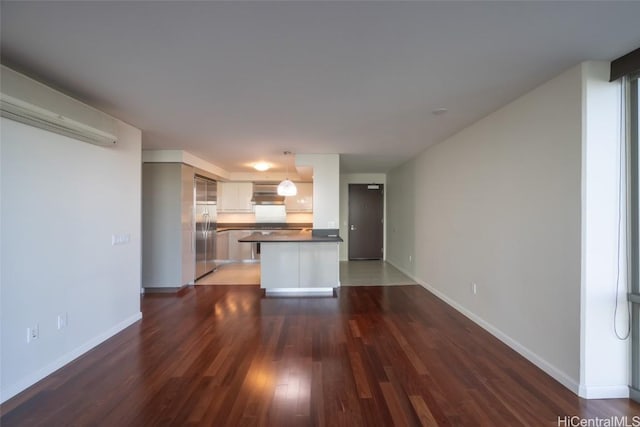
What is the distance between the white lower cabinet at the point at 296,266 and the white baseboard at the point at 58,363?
200 cm

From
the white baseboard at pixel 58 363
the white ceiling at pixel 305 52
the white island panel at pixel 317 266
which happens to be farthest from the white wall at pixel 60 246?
the white island panel at pixel 317 266

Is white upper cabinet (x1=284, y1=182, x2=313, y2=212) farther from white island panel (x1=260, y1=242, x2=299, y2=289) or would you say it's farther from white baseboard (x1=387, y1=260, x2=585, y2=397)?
white baseboard (x1=387, y1=260, x2=585, y2=397)

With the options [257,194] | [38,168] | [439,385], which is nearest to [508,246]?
[439,385]

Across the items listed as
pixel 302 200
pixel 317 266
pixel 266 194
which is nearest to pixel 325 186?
pixel 317 266

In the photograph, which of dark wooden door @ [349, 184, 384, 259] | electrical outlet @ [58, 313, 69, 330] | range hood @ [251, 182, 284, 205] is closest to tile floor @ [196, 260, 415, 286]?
dark wooden door @ [349, 184, 384, 259]

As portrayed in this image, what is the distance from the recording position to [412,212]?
5645mm

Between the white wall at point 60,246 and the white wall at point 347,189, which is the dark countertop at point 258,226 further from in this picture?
the white wall at point 60,246

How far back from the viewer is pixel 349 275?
6.05 meters

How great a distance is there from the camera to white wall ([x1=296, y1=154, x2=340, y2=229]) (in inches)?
199

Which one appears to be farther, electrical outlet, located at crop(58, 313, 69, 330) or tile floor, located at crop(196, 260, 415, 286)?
tile floor, located at crop(196, 260, 415, 286)

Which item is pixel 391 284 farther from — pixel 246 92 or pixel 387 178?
pixel 246 92

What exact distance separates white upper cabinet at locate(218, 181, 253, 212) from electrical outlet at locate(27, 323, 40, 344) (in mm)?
5282

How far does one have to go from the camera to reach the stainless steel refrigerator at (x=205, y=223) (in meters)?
5.45

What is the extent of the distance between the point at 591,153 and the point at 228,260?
7.14 metres
